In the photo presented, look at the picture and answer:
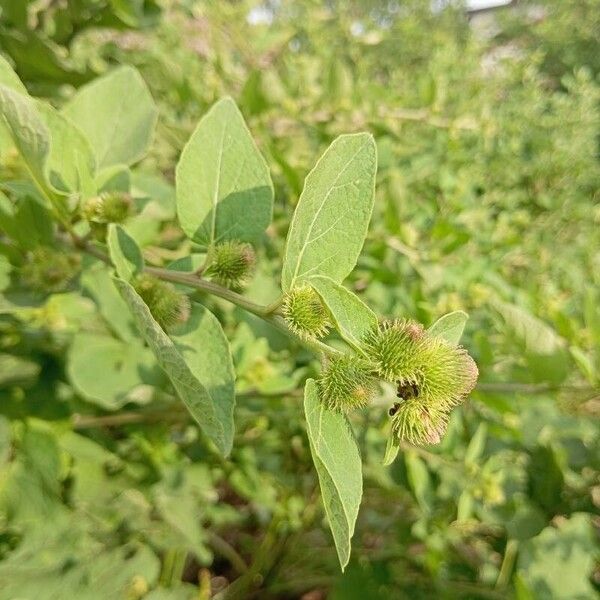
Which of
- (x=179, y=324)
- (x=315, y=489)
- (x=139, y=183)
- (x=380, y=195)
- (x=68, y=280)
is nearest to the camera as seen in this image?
(x=179, y=324)

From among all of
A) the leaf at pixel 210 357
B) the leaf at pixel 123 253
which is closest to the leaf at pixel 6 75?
the leaf at pixel 123 253

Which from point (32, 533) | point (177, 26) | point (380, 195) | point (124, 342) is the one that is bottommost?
point (32, 533)

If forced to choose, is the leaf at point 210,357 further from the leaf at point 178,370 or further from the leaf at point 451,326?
the leaf at point 451,326

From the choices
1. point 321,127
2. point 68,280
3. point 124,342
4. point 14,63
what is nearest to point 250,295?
point 124,342

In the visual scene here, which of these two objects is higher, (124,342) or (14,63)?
(14,63)

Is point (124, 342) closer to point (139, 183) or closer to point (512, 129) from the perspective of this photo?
point (139, 183)

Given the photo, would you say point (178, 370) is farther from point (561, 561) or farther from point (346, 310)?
point (561, 561)

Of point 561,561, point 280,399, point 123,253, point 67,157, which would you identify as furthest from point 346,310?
point 561,561
